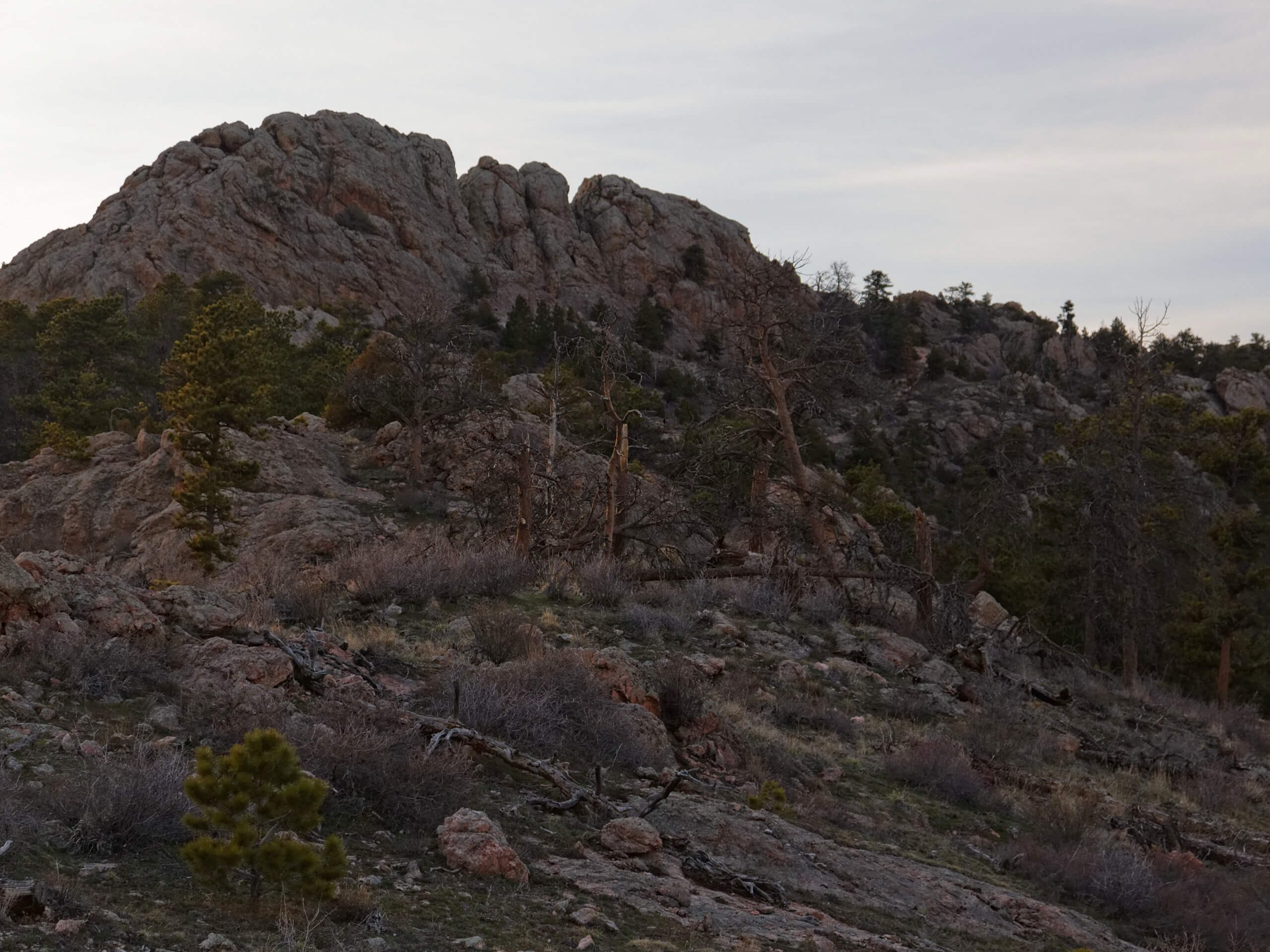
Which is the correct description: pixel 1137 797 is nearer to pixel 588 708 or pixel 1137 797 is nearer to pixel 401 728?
pixel 588 708

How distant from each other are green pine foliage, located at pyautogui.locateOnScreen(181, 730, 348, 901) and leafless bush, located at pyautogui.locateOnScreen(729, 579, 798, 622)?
10470 millimetres

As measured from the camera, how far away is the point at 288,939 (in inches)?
135

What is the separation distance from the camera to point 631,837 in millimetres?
5500

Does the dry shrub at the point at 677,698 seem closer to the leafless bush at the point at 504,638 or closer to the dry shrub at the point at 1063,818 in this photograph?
the leafless bush at the point at 504,638

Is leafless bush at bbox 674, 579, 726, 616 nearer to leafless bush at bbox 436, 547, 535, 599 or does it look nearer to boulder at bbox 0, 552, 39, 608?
leafless bush at bbox 436, 547, 535, 599

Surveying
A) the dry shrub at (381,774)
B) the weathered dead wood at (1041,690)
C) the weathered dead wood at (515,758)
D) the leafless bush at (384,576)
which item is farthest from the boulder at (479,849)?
the weathered dead wood at (1041,690)

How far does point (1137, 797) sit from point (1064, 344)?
77615 mm

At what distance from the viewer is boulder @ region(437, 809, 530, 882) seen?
4730 millimetres

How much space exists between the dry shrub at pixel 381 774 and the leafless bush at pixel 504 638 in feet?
10.5

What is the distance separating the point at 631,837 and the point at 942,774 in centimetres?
462

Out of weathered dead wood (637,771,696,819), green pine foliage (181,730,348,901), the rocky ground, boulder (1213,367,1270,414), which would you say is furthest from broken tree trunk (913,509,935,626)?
boulder (1213,367,1270,414)

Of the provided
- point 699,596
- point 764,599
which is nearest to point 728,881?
point 699,596

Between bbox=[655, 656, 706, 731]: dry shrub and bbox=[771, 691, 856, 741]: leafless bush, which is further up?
bbox=[655, 656, 706, 731]: dry shrub

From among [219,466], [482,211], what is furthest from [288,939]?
[482,211]
